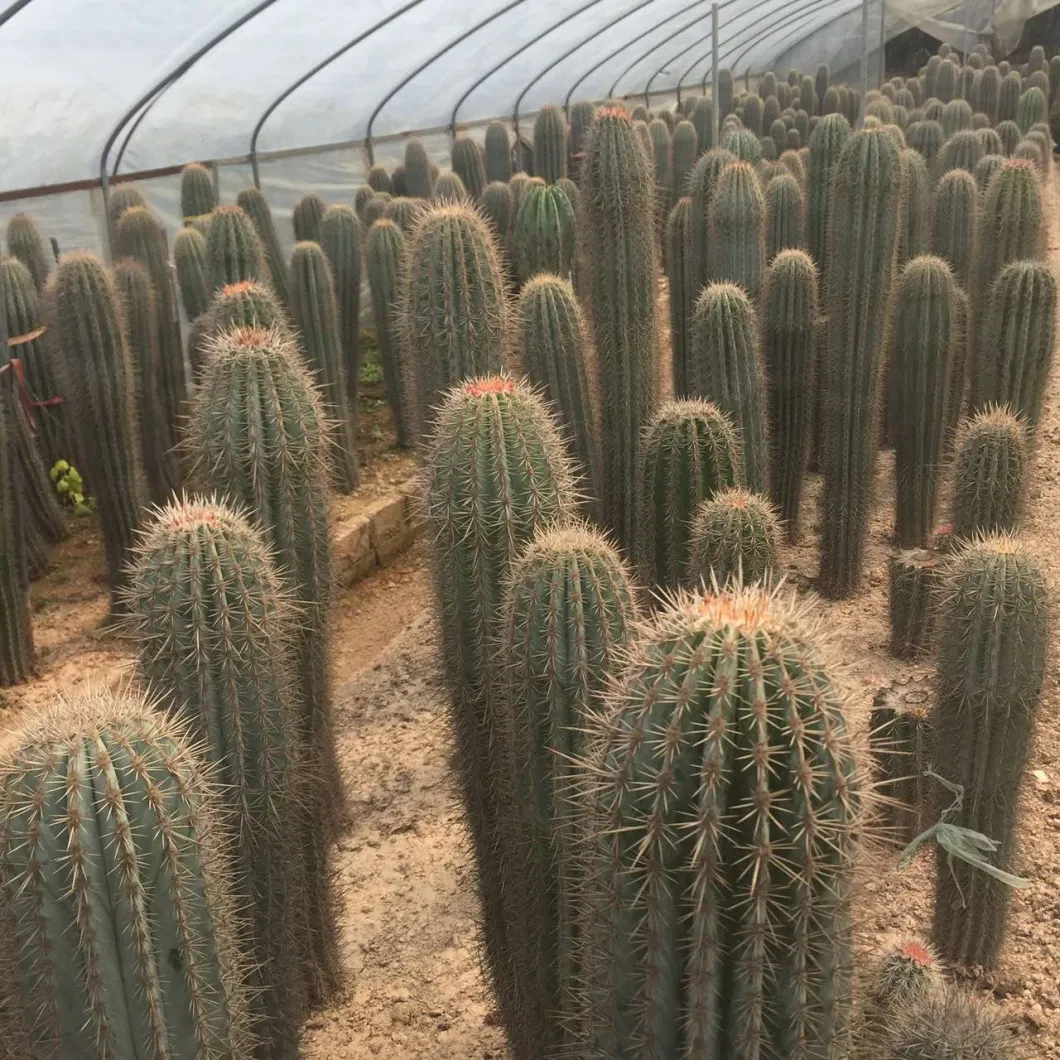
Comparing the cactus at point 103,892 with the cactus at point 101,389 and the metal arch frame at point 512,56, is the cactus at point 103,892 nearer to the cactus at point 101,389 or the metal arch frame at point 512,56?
the cactus at point 101,389

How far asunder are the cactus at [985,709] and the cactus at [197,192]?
7.12 m

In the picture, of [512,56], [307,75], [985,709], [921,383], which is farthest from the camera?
[512,56]

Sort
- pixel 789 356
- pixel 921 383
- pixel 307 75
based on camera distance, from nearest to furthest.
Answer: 1. pixel 921 383
2. pixel 789 356
3. pixel 307 75

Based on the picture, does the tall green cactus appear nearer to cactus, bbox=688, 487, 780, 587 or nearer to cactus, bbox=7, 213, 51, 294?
cactus, bbox=688, 487, 780, 587

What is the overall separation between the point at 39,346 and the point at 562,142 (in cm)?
616

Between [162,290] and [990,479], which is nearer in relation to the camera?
[990,479]

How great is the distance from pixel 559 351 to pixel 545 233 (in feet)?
5.55

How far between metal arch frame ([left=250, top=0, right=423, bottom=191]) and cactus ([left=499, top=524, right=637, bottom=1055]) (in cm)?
887

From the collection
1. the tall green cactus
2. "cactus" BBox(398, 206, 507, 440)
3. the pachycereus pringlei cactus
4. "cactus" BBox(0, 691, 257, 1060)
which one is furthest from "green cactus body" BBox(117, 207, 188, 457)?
the pachycereus pringlei cactus

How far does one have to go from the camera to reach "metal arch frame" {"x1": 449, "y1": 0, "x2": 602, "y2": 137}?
1295 centimetres

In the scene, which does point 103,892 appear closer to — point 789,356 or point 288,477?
point 288,477

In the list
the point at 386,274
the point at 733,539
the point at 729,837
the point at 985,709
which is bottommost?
the point at 985,709

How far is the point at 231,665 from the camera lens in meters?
2.43

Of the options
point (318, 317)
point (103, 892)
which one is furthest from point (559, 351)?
point (103, 892)
